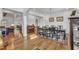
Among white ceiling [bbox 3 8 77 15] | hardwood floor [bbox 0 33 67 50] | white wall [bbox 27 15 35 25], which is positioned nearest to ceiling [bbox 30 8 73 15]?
white ceiling [bbox 3 8 77 15]

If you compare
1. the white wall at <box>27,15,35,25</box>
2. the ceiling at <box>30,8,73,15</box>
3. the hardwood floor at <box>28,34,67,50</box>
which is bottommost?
the hardwood floor at <box>28,34,67,50</box>

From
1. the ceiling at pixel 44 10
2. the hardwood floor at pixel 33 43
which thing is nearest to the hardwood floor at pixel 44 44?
the hardwood floor at pixel 33 43

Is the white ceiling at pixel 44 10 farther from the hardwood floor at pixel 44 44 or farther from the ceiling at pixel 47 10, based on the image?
the hardwood floor at pixel 44 44

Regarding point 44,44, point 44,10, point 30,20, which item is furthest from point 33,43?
point 44,10

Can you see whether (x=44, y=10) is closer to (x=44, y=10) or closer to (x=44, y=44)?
(x=44, y=10)

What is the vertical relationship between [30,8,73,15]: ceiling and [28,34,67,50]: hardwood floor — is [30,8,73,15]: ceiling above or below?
above

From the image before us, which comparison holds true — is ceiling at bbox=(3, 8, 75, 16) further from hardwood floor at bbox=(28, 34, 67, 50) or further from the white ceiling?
hardwood floor at bbox=(28, 34, 67, 50)

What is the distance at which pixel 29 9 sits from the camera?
2.00 metres

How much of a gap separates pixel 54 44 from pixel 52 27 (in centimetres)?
30
